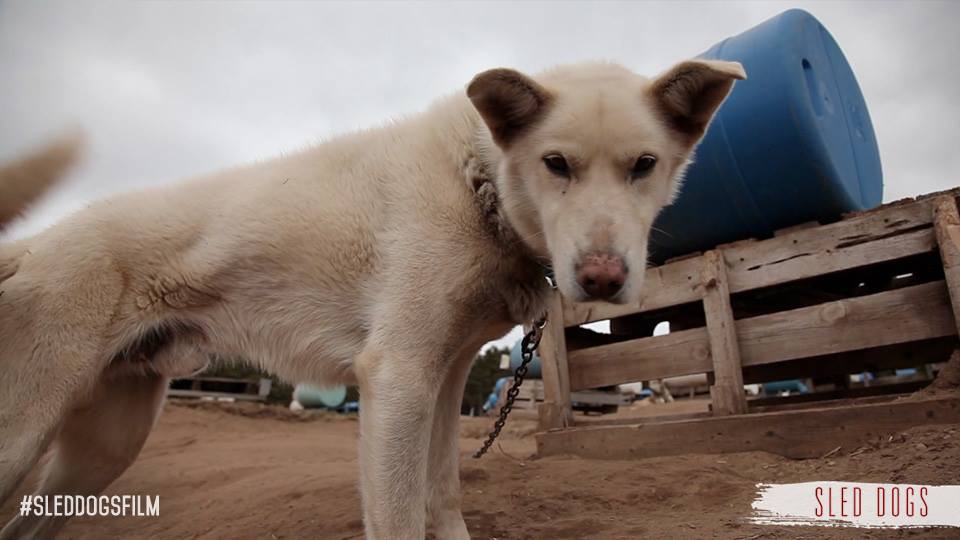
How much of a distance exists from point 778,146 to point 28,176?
4.29m

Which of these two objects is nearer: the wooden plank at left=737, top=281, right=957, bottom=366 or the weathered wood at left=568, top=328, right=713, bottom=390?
the wooden plank at left=737, top=281, right=957, bottom=366

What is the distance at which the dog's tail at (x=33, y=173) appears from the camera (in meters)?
2.73

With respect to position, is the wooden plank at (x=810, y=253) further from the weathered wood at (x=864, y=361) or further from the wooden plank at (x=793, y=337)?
the weathered wood at (x=864, y=361)

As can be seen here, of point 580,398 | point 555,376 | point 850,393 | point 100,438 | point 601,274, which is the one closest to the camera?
point 601,274

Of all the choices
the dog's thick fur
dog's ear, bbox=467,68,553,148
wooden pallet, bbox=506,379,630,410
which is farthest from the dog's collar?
wooden pallet, bbox=506,379,630,410

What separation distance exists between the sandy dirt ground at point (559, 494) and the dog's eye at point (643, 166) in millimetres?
1517

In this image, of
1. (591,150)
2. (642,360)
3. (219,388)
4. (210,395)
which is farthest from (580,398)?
(591,150)

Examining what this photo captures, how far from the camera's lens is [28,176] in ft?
Result: 9.07

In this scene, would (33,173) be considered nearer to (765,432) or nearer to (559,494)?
(559,494)

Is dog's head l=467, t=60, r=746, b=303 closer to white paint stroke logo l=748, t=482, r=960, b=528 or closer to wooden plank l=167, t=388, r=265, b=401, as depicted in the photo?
white paint stroke logo l=748, t=482, r=960, b=528

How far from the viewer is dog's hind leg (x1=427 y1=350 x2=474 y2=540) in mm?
2936

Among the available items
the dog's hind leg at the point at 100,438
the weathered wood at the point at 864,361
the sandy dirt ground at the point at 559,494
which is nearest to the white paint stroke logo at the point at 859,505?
the sandy dirt ground at the point at 559,494

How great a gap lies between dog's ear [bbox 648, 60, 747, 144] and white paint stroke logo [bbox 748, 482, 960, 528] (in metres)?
1.76

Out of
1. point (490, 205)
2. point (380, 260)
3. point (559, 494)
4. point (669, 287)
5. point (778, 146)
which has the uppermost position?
point (778, 146)
